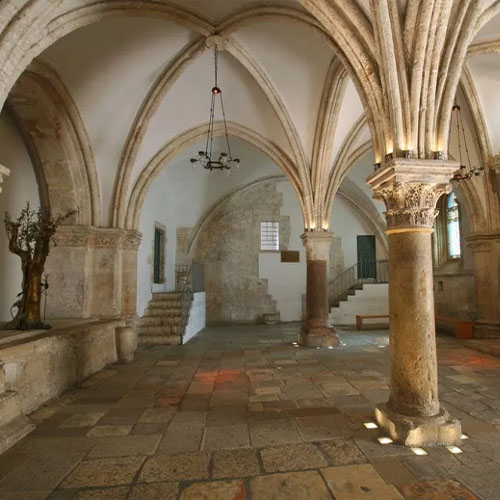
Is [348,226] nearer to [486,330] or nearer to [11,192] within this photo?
[486,330]

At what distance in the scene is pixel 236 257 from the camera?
13.5 m

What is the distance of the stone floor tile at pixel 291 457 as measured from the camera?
268 cm

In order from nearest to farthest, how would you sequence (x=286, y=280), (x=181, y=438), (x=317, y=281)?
1. (x=181, y=438)
2. (x=317, y=281)
3. (x=286, y=280)

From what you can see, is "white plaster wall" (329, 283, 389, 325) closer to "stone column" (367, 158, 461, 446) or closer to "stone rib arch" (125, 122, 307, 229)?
"stone rib arch" (125, 122, 307, 229)

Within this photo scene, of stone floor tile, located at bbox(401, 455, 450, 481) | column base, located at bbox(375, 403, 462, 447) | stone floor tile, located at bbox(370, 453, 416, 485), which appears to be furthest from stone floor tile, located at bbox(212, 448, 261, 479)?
column base, located at bbox(375, 403, 462, 447)

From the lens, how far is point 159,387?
4.85m

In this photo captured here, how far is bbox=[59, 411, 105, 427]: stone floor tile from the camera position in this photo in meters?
3.57

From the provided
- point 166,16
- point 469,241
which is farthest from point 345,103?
point 469,241

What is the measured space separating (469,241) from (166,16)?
27.0 feet

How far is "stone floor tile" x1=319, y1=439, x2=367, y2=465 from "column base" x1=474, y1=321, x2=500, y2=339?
23.3 ft

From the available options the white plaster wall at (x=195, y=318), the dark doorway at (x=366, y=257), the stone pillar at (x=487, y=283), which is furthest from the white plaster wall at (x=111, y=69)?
the dark doorway at (x=366, y=257)

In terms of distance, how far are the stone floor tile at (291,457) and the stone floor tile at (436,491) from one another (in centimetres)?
61

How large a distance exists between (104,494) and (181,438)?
0.92 metres

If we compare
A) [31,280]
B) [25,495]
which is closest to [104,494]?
[25,495]
